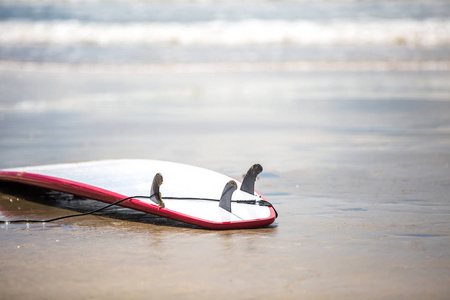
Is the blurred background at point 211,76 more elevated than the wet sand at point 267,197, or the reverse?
the blurred background at point 211,76

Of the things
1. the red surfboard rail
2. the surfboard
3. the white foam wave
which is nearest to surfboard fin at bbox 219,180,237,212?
the surfboard

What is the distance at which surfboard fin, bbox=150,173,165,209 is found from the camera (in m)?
3.76

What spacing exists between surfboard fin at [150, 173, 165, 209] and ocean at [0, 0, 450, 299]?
0.45ft

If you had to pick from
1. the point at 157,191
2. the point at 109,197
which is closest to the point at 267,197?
the point at 157,191

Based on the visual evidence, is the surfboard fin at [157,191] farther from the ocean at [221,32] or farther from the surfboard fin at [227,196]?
the ocean at [221,32]

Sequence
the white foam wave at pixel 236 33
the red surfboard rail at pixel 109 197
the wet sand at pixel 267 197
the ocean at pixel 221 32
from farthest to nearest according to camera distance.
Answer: the white foam wave at pixel 236 33 < the ocean at pixel 221 32 < the red surfboard rail at pixel 109 197 < the wet sand at pixel 267 197

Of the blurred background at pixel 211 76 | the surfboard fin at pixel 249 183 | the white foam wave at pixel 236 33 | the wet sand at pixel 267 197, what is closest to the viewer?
the wet sand at pixel 267 197

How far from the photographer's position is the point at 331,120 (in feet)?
29.1

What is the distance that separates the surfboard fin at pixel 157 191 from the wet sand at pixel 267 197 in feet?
0.45

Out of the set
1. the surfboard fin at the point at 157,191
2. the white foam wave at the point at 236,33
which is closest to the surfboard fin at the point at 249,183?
the surfboard fin at the point at 157,191

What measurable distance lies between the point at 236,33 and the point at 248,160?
67.1 ft

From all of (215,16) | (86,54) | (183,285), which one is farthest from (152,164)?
(215,16)

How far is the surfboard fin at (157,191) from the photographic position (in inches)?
148

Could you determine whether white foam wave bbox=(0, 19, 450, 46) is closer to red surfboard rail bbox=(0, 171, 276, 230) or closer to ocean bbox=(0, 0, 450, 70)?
ocean bbox=(0, 0, 450, 70)
